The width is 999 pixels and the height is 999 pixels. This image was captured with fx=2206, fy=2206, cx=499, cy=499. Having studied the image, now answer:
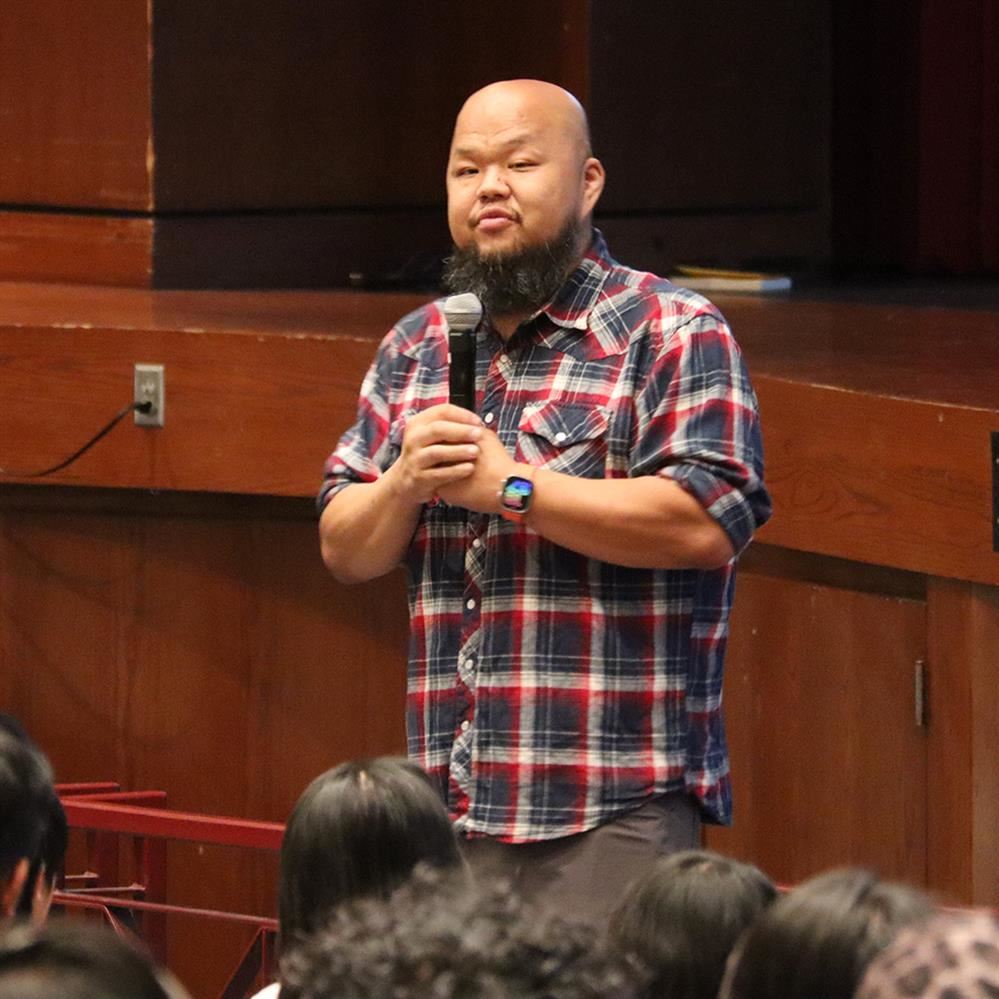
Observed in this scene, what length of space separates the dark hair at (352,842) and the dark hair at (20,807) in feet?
0.66

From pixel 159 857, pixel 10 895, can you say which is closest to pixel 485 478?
pixel 10 895

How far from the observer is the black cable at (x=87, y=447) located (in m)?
4.02

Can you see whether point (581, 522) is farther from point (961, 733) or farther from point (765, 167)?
point (765, 167)

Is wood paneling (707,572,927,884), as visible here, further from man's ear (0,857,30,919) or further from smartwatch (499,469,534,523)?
man's ear (0,857,30,919)

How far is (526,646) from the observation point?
237cm

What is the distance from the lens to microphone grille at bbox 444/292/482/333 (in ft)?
7.62

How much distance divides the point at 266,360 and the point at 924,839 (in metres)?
1.45

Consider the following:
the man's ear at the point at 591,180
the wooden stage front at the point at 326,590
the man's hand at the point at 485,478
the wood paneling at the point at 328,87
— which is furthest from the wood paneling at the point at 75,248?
the man's hand at the point at 485,478

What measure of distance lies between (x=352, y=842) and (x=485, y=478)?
2.11ft

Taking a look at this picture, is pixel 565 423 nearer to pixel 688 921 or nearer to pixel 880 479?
pixel 688 921

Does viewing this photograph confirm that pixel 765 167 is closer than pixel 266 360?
No

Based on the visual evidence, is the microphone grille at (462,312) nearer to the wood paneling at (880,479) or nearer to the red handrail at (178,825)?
the red handrail at (178,825)

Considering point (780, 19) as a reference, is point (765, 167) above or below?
below

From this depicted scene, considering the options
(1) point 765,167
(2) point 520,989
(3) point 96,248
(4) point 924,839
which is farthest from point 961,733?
(1) point 765,167
